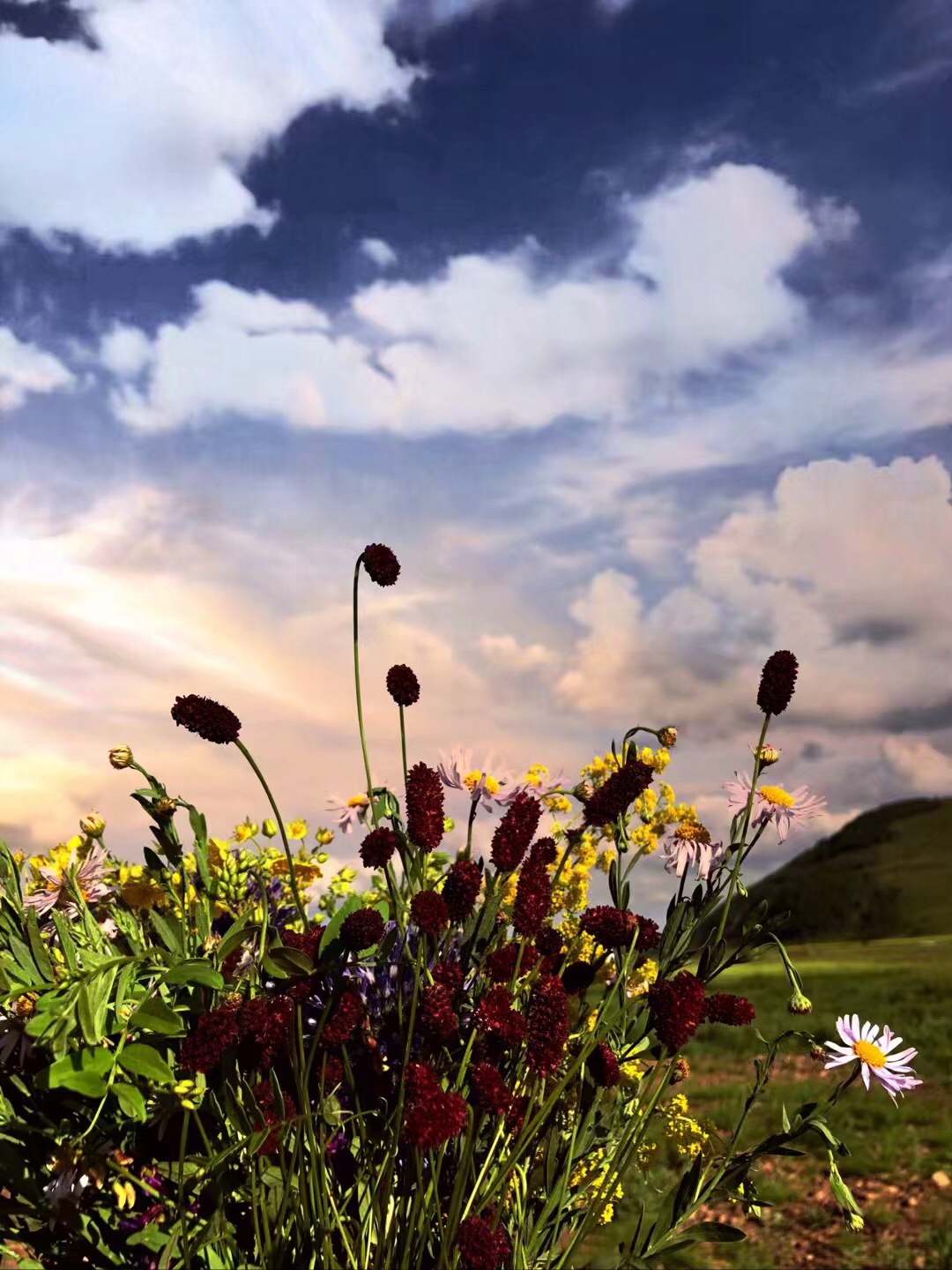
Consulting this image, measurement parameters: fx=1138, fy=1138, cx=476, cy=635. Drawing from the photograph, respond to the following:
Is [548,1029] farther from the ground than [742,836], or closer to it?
closer to it

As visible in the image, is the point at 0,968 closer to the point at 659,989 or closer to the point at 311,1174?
the point at 311,1174

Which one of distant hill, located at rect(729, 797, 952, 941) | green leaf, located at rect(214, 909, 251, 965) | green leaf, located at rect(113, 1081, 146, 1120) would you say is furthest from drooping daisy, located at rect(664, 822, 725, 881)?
distant hill, located at rect(729, 797, 952, 941)

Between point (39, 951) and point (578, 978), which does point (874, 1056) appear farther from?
point (39, 951)

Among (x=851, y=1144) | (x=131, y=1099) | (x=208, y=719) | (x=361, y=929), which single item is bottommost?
(x=851, y=1144)

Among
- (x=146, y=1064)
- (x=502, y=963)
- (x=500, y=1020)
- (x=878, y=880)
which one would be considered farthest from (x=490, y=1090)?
(x=878, y=880)

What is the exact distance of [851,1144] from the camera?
6496mm

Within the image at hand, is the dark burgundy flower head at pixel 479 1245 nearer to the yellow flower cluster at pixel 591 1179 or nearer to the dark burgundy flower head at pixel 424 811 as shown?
the yellow flower cluster at pixel 591 1179

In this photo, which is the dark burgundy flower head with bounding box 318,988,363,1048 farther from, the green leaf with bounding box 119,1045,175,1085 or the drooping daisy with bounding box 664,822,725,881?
the drooping daisy with bounding box 664,822,725,881

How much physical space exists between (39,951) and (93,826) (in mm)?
537

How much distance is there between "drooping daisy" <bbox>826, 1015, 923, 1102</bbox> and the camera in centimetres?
165

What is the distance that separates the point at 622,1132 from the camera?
1656 millimetres

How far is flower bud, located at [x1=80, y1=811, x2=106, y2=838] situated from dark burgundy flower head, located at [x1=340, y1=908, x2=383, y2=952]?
0.74 metres

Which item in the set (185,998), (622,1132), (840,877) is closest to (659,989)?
(622,1132)

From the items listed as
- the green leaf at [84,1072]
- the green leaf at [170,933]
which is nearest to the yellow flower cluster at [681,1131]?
the green leaf at [170,933]
